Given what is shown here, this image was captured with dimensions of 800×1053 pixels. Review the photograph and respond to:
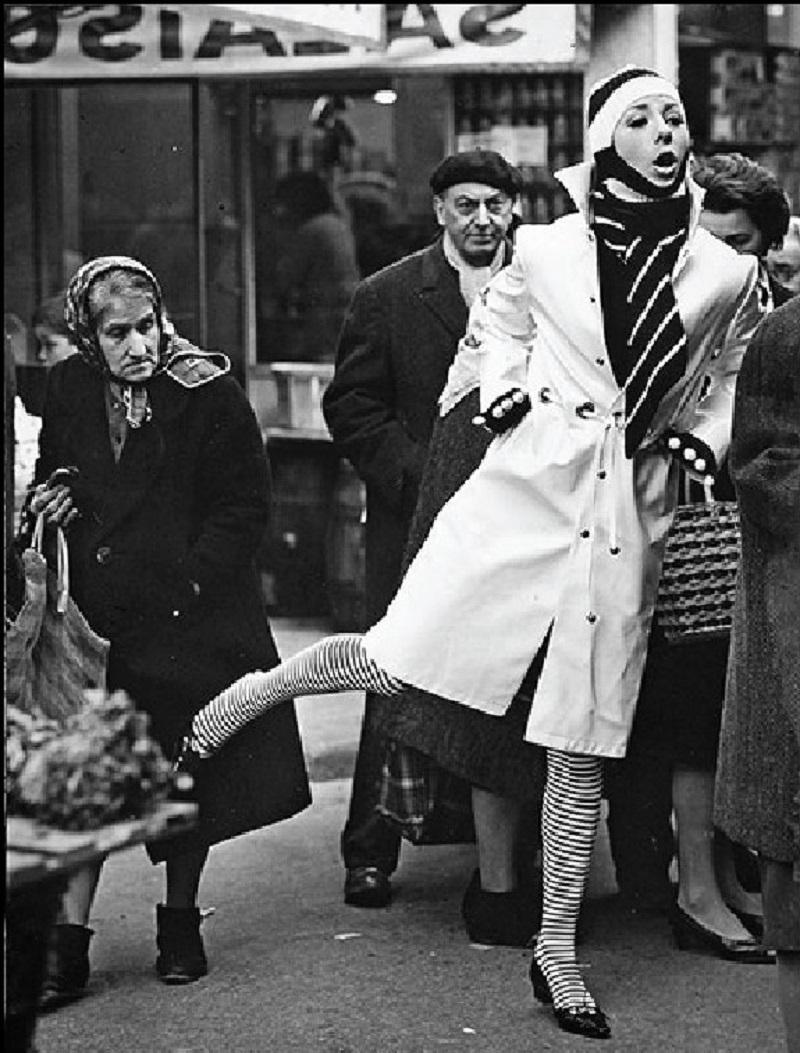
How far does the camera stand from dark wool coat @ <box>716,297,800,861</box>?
4.47 metres

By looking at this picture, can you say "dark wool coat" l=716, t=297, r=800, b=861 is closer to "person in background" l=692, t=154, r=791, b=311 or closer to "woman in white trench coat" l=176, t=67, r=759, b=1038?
"woman in white trench coat" l=176, t=67, r=759, b=1038

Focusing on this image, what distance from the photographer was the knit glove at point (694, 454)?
220 inches

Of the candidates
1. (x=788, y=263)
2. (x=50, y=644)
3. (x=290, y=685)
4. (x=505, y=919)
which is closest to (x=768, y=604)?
(x=290, y=685)

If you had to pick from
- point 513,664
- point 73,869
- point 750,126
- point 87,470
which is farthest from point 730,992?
point 750,126

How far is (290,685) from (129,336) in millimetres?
880

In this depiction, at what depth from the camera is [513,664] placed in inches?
222

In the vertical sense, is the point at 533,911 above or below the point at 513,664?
below

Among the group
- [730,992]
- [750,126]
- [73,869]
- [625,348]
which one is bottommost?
[730,992]

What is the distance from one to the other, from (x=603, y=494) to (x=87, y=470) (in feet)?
3.90

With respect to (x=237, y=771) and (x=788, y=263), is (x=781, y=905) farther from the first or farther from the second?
(x=788, y=263)

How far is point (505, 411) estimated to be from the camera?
18.5 feet

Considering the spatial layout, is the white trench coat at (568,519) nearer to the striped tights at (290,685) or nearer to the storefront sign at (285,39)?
the striped tights at (290,685)

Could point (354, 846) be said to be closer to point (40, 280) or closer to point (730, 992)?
point (730, 992)

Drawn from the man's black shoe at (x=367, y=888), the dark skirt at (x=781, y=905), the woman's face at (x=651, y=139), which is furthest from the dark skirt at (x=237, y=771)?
the dark skirt at (x=781, y=905)
